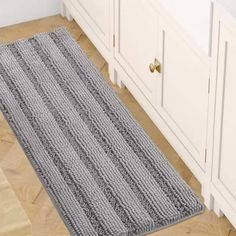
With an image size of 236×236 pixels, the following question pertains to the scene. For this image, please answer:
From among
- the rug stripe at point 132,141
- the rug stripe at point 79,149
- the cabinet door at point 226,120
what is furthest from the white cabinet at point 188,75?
the rug stripe at point 79,149

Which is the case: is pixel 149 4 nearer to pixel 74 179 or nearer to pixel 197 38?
pixel 197 38

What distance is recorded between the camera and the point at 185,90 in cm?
277

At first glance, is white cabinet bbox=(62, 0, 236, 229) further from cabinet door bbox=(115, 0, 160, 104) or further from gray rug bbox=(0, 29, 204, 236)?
gray rug bbox=(0, 29, 204, 236)

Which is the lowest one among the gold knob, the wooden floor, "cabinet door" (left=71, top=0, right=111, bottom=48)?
the wooden floor

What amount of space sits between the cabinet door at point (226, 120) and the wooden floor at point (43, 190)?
17 centimetres

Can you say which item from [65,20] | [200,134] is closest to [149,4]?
[200,134]

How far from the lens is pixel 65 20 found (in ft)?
12.9

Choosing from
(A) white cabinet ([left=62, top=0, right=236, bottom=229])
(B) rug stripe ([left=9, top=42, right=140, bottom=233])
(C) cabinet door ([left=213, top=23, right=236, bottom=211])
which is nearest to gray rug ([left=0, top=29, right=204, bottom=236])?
(B) rug stripe ([left=9, top=42, right=140, bottom=233])

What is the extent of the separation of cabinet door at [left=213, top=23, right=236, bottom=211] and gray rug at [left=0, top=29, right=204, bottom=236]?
0.78 feet

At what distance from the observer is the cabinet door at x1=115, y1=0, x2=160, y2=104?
2.94 metres

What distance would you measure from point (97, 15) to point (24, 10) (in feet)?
1.97

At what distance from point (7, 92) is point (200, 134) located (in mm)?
1088

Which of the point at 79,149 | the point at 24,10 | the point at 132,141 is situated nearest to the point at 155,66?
the point at 132,141

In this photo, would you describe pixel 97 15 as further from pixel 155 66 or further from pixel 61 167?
pixel 61 167
